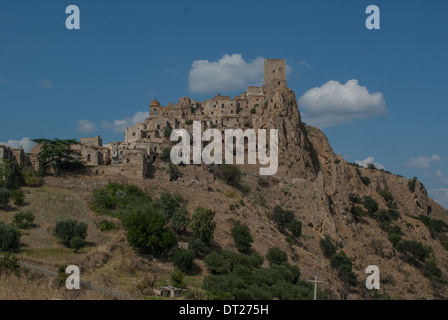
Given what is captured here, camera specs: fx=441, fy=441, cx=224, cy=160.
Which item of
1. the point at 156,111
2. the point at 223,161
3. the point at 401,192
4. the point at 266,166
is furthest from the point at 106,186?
the point at 401,192

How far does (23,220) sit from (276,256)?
64.0ft

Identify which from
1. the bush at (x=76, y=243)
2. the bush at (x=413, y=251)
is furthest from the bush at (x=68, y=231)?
the bush at (x=413, y=251)

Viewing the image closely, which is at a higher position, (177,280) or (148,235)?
(148,235)

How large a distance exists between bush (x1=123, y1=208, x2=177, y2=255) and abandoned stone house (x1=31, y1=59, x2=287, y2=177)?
14922mm

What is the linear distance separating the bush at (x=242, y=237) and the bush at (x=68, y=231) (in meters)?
12.1

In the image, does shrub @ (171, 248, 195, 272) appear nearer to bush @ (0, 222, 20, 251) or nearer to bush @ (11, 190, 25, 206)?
bush @ (0, 222, 20, 251)

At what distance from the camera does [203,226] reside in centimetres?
3441

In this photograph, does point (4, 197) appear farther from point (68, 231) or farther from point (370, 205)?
point (370, 205)

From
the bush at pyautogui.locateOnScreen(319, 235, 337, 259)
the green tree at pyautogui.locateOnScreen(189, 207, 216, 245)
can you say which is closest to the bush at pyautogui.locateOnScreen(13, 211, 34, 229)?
the green tree at pyautogui.locateOnScreen(189, 207, 216, 245)

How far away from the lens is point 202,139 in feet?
206

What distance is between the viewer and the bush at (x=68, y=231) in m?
30.0

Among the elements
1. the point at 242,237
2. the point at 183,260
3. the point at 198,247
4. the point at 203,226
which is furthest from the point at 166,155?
the point at 183,260

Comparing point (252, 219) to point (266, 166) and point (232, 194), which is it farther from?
point (266, 166)
